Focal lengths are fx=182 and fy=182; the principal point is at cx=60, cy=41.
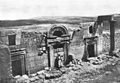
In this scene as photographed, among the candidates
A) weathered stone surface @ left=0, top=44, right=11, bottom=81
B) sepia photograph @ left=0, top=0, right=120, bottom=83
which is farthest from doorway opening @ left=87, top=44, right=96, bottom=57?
weathered stone surface @ left=0, top=44, right=11, bottom=81

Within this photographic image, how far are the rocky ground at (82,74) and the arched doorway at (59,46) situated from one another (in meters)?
0.87

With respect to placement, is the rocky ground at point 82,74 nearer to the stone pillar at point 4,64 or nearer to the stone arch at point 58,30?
the stone pillar at point 4,64

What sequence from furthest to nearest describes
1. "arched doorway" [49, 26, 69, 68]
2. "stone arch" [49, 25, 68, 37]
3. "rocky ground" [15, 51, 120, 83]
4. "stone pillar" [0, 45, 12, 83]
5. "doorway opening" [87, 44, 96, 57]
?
"doorway opening" [87, 44, 96, 57] < "arched doorway" [49, 26, 69, 68] < "stone arch" [49, 25, 68, 37] < "rocky ground" [15, 51, 120, 83] < "stone pillar" [0, 45, 12, 83]

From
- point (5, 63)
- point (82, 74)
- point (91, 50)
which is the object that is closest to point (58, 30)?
point (82, 74)

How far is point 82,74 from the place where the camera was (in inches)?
638

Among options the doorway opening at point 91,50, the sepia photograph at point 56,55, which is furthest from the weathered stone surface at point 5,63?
the doorway opening at point 91,50

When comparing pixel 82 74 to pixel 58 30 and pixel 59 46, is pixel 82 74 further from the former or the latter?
pixel 58 30

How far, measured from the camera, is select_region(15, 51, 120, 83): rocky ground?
574 inches

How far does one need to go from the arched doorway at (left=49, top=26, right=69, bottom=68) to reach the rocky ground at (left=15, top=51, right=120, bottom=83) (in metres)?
0.87

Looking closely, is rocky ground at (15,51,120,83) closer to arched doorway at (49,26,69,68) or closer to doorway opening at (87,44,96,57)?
arched doorway at (49,26,69,68)

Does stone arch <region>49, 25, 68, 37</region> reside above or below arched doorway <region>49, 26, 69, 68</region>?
above

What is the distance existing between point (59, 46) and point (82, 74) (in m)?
3.58

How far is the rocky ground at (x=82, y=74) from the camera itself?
14583 mm

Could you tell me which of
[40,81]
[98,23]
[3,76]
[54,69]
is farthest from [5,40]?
[98,23]
